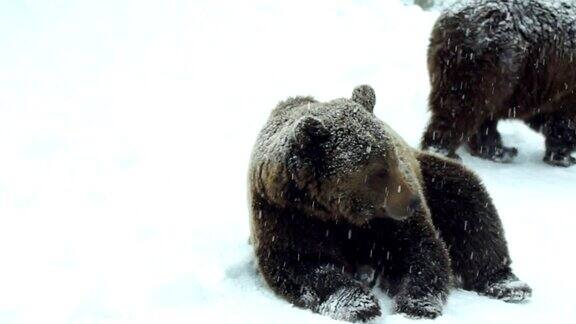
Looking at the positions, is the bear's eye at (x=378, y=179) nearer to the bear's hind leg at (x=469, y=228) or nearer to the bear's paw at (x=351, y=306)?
the bear's paw at (x=351, y=306)

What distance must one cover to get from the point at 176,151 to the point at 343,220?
3537 millimetres

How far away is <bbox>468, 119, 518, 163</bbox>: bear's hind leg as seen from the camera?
31.1 ft

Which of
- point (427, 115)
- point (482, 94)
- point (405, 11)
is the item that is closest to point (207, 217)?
point (482, 94)

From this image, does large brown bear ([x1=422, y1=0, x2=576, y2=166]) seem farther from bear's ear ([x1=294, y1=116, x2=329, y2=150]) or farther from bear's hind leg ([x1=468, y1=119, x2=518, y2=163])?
bear's ear ([x1=294, y1=116, x2=329, y2=150])

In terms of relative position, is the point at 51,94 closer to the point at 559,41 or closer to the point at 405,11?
the point at 559,41

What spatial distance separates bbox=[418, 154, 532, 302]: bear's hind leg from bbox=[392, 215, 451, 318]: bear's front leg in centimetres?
52

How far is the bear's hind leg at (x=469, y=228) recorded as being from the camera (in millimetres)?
5301

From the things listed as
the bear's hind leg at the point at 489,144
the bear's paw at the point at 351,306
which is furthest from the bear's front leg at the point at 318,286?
the bear's hind leg at the point at 489,144

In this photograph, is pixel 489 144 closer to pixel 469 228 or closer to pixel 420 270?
pixel 469 228

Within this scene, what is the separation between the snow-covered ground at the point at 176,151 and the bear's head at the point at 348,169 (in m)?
0.67

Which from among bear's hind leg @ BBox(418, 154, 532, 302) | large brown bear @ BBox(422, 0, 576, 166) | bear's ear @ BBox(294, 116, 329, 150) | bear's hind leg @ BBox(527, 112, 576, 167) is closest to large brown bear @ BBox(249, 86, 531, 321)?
bear's ear @ BBox(294, 116, 329, 150)

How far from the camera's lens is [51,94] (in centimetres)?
879

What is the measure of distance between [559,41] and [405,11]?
5.39 meters

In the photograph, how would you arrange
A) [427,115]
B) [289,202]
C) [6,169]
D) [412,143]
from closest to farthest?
[289,202]
[6,169]
[412,143]
[427,115]
